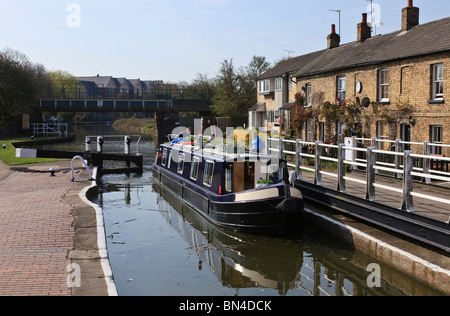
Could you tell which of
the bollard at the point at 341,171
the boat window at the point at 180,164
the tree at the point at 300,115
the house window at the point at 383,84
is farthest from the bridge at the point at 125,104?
the bollard at the point at 341,171

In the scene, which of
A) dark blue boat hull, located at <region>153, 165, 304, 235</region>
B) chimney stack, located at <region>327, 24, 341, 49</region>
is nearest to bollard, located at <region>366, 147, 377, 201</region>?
dark blue boat hull, located at <region>153, 165, 304, 235</region>

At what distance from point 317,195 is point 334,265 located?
2949 mm

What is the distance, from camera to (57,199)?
1257 cm

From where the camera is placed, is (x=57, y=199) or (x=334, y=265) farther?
(x=57, y=199)

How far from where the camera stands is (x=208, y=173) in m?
13.0

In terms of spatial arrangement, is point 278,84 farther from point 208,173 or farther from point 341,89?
point 208,173

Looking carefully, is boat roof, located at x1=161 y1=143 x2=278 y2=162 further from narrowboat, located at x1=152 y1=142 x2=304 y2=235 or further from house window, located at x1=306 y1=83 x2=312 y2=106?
house window, located at x1=306 y1=83 x2=312 y2=106

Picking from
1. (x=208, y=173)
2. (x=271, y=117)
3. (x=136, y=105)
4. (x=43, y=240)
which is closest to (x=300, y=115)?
(x=271, y=117)

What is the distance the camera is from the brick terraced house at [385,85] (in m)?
16.8

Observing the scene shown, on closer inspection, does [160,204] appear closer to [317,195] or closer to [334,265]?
[317,195]

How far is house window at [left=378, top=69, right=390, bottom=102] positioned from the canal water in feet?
33.7

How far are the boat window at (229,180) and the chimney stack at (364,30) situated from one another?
610 inches

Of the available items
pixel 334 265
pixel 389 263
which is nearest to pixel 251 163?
pixel 334 265

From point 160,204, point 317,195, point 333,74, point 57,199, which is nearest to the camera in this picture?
point 317,195
